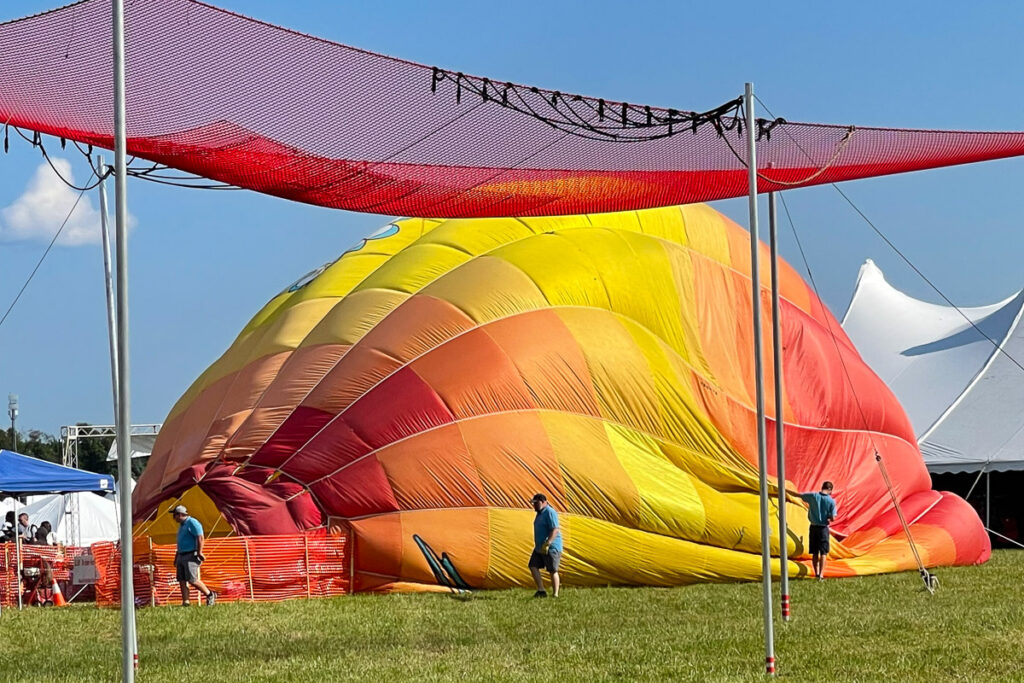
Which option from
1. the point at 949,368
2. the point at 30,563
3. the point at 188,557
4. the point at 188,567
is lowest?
the point at 30,563

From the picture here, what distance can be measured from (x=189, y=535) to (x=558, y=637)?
5.59 meters

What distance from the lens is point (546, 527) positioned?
1639 cm

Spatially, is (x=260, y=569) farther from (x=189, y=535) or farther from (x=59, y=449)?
(x=59, y=449)

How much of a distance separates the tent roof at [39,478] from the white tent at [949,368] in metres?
13.9

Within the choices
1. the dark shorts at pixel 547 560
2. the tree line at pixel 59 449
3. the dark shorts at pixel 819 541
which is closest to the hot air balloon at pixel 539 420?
the dark shorts at pixel 819 541

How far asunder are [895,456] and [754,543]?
372 centimetres

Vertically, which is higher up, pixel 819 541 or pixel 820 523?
pixel 820 523

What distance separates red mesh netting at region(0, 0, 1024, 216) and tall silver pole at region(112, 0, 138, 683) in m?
0.59

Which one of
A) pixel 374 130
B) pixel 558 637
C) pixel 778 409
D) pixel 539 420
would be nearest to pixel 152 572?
pixel 539 420

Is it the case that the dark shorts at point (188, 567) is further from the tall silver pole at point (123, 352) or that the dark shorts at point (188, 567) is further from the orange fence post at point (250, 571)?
the tall silver pole at point (123, 352)

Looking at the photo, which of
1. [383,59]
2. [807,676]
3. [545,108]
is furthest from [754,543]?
[383,59]

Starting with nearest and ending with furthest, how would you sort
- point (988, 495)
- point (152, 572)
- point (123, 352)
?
point (123, 352), point (152, 572), point (988, 495)

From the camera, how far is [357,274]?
20203mm

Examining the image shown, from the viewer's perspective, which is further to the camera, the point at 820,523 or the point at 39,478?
the point at 39,478
